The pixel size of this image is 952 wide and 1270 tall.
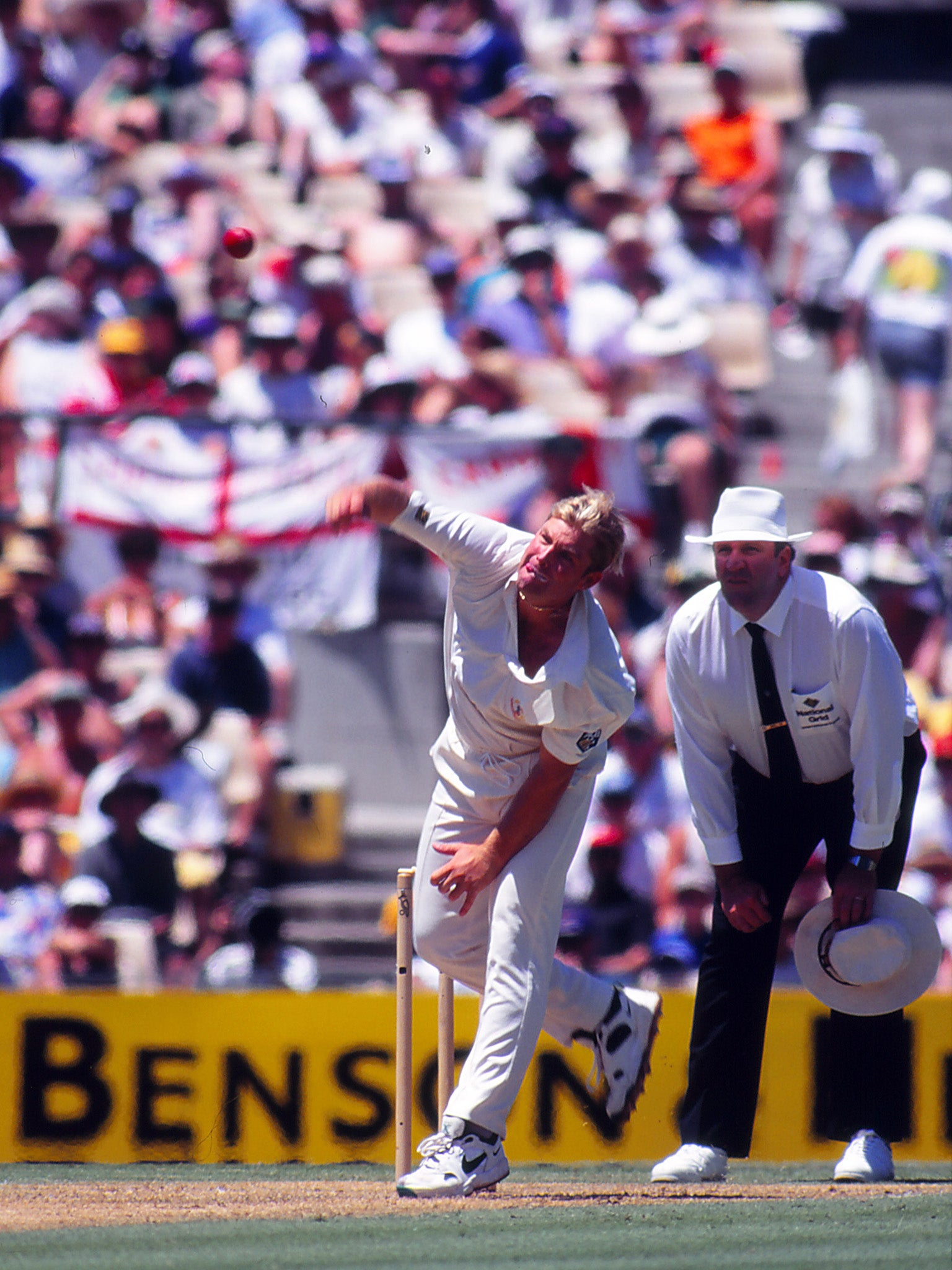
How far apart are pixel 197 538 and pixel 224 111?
5.34 m

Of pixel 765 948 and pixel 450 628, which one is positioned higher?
pixel 450 628

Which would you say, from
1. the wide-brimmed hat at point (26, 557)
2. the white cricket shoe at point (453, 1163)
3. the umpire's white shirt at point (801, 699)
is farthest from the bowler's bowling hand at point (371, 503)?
the wide-brimmed hat at point (26, 557)

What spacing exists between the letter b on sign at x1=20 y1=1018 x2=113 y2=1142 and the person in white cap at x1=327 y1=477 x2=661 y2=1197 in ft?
7.64

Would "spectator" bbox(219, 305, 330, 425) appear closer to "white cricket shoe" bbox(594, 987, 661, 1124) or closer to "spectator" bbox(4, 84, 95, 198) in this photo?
"spectator" bbox(4, 84, 95, 198)

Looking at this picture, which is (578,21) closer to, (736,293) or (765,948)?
(736,293)

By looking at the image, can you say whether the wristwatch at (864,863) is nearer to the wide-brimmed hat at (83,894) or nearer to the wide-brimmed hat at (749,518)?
the wide-brimmed hat at (749,518)

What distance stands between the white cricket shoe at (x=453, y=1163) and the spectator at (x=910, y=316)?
7.60 metres

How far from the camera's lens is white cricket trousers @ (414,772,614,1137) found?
5566 mm

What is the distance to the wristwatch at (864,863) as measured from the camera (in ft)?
19.4

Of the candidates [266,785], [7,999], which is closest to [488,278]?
[266,785]

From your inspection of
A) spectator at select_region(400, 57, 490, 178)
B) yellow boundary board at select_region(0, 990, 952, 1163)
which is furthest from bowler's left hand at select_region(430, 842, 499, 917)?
spectator at select_region(400, 57, 490, 178)

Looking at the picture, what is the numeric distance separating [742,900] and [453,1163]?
3.76 feet

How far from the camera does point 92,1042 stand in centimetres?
780

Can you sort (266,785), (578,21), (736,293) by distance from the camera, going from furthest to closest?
(578,21)
(736,293)
(266,785)
